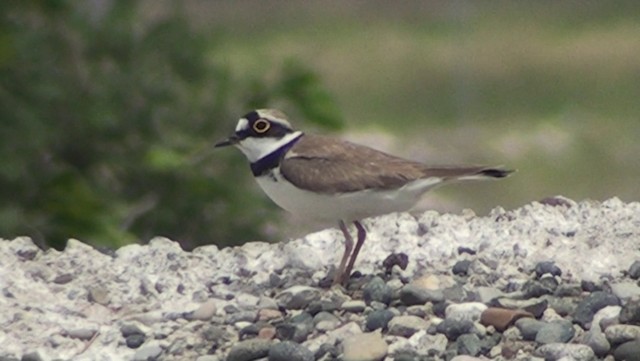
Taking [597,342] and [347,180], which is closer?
[597,342]

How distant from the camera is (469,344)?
656 centimetres

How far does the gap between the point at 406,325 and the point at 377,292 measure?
427mm

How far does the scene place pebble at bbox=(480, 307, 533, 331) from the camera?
21.9 ft

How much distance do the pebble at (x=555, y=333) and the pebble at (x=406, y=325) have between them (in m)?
0.44

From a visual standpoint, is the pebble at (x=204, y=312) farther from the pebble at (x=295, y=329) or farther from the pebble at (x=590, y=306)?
the pebble at (x=590, y=306)

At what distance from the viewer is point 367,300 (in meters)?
7.15

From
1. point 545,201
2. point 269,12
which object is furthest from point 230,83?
point 269,12

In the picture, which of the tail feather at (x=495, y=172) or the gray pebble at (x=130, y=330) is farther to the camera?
the tail feather at (x=495, y=172)

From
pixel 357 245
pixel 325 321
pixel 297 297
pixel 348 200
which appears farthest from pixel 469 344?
pixel 348 200

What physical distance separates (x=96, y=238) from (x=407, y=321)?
2967 millimetres

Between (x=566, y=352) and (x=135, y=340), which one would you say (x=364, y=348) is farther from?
(x=135, y=340)

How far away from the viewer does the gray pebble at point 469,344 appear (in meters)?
6.53

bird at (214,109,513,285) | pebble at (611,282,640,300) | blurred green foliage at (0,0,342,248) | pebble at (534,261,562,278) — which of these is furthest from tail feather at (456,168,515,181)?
blurred green foliage at (0,0,342,248)

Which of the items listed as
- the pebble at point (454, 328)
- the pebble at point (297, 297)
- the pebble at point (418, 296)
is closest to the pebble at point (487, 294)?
the pebble at point (418, 296)
